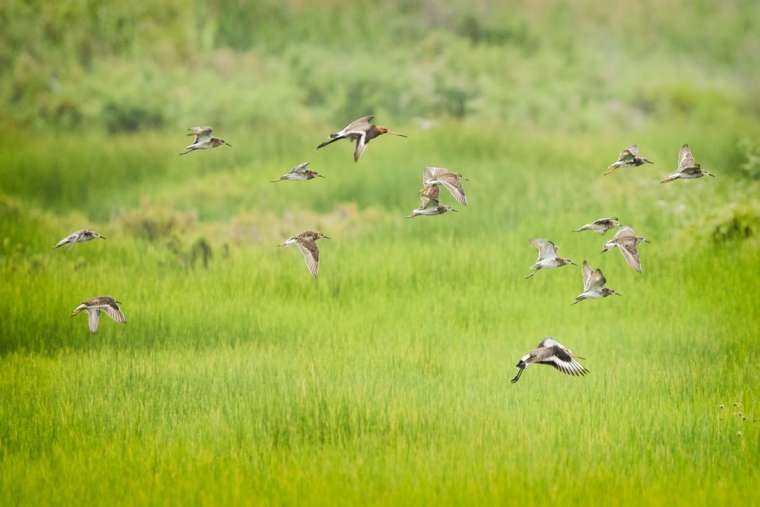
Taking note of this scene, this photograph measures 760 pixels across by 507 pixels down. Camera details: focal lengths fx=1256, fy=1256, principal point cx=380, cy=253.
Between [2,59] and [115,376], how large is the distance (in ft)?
39.1

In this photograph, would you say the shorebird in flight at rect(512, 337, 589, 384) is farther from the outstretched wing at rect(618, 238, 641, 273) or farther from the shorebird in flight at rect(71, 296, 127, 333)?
the shorebird in flight at rect(71, 296, 127, 333)

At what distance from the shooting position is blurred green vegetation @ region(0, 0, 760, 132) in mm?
22141

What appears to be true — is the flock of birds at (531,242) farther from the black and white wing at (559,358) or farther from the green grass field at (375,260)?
the green grass field at (375,260)

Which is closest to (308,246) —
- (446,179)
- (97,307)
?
(446,179)

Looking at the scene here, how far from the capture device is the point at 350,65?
22.6m

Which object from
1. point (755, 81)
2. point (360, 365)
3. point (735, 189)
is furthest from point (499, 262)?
point (755, 81)

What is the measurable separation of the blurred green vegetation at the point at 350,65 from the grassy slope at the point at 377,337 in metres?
1.08

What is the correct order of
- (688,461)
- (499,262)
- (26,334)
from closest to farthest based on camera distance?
(688,461) < (26,334) < (499,262)

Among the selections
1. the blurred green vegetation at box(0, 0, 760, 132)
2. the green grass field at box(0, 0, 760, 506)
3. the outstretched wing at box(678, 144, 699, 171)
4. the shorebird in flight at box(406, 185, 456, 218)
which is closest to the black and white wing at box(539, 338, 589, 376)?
the green grass field at box(0, 0, 760, 506)

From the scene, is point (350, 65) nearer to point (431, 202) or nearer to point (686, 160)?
point (431, 202)

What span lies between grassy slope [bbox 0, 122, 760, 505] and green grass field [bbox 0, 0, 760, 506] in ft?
0.13

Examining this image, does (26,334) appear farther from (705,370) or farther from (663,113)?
(663,113)

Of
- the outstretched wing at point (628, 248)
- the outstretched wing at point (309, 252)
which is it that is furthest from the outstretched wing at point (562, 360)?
the outstretched wing at point (309, 252)

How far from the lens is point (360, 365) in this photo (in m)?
13.0
